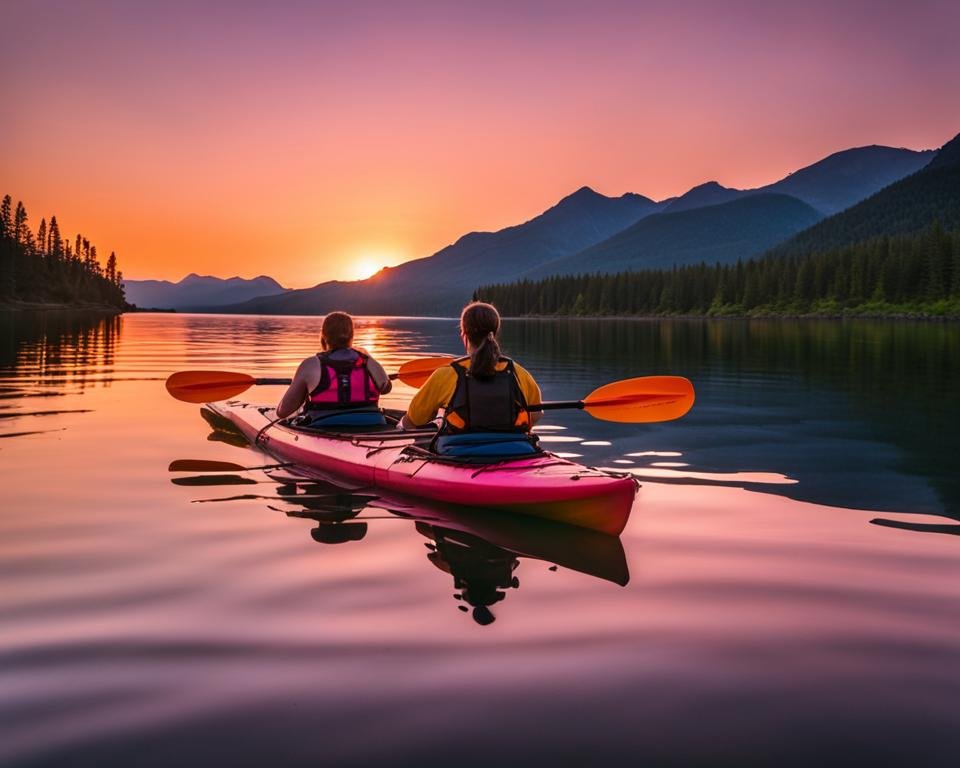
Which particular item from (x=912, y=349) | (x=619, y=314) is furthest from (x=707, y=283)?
(x=912, y=349)

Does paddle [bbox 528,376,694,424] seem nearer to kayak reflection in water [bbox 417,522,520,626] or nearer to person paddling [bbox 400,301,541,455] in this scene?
person paddling [bbox 400,301,541,455]

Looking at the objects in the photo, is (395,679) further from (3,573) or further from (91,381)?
(91,381)

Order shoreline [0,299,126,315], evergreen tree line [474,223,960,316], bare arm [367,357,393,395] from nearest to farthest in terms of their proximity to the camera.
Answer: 1. bare arm [367,357,393,395]
2. evergreen tree line [474,223,960,316]
3. shoreline [0,299,126,315]

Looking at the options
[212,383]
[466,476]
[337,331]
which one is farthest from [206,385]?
[466,476]

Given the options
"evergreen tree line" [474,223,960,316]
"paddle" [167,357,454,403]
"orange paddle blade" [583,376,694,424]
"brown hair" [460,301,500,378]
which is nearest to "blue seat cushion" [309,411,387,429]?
"paddle" [167,357,454,403]

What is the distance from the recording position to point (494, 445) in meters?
8.59

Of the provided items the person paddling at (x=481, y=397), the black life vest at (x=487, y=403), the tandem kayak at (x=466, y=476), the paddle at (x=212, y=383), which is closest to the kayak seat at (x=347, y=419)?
the tandem kayak at (x=466, y=476)

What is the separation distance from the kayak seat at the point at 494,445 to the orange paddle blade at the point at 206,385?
5.36 metres

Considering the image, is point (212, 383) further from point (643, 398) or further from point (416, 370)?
point (643, 398)

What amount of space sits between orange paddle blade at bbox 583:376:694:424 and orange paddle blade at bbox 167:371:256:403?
19.2 feet

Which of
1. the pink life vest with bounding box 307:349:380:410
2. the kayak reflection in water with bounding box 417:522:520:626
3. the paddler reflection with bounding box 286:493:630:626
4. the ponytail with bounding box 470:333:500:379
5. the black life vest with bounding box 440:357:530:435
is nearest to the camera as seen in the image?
the kayak reflection in water with bounding box 417:522:520:626

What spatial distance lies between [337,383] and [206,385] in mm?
3211

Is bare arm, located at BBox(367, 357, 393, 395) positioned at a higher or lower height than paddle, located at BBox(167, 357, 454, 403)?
higher

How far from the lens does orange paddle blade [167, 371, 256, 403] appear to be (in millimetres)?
12648
